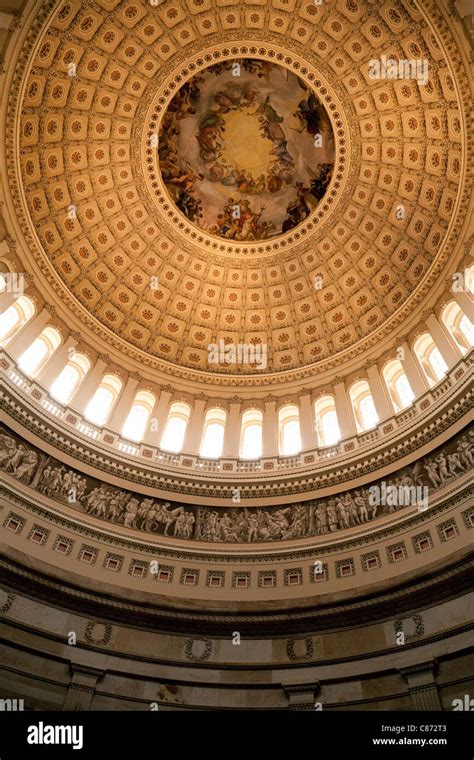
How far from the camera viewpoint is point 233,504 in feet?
74.9

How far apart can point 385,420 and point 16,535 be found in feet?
46.6

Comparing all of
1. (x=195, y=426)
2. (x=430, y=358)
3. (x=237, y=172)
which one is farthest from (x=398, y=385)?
(x=237, y=172)

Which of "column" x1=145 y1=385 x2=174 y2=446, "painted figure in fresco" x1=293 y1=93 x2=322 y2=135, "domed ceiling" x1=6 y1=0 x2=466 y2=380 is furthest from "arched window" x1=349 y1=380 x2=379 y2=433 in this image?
"painted figure in fresco" x1=293 y1=93 x2=322 y2=135

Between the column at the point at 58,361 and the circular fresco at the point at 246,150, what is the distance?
32.6ft

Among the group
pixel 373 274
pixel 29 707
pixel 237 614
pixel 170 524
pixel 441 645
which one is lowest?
pixel 29 707

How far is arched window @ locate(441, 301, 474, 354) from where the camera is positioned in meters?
22.9

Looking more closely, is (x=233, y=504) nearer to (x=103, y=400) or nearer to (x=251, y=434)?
(x=251, y=434)

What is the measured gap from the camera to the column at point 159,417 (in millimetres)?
25703

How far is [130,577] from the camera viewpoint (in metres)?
19.8

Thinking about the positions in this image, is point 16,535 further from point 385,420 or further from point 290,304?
point 290,304

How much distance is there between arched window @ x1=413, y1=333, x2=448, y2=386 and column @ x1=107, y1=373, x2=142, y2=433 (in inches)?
520

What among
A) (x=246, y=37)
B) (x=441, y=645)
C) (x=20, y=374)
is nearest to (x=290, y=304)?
(x=246, y=37)

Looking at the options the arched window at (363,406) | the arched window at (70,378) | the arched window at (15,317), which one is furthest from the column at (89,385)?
the arched window at (363,406)
